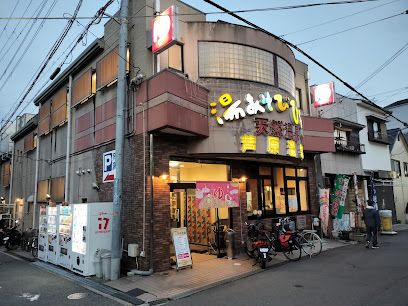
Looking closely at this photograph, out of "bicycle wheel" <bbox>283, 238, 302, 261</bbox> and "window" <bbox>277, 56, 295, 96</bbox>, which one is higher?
"window" <bbox>277, 56, 295, 96</bbox>

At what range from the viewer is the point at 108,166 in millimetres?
12812

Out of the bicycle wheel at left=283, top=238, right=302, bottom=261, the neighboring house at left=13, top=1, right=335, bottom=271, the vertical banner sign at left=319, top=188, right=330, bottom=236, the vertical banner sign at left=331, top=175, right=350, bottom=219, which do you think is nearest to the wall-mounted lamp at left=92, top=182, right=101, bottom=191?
the neighboring house at left=13, top=1, right=335, bottom=271

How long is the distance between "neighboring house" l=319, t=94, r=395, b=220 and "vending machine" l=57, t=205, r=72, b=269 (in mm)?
14204

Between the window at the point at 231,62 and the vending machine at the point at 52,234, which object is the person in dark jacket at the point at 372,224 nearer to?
the window at the point at 231,62

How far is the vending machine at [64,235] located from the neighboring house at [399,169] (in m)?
24.3

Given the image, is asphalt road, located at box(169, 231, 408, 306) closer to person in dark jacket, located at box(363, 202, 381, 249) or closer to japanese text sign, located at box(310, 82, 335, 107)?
person in dark jacket, located at box(363, 202, 381, 249)

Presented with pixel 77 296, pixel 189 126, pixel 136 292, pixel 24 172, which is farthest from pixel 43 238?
pixel 24 172

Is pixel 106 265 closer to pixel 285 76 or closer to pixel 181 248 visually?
pixel 181 248

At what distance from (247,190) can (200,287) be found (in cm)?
613

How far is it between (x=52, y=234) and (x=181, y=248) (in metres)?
5.74

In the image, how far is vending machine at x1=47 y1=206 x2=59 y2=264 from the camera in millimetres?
12602

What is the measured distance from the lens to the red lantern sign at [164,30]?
33.2ft

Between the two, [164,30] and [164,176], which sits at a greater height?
[164,30]

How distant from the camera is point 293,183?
16703mm
